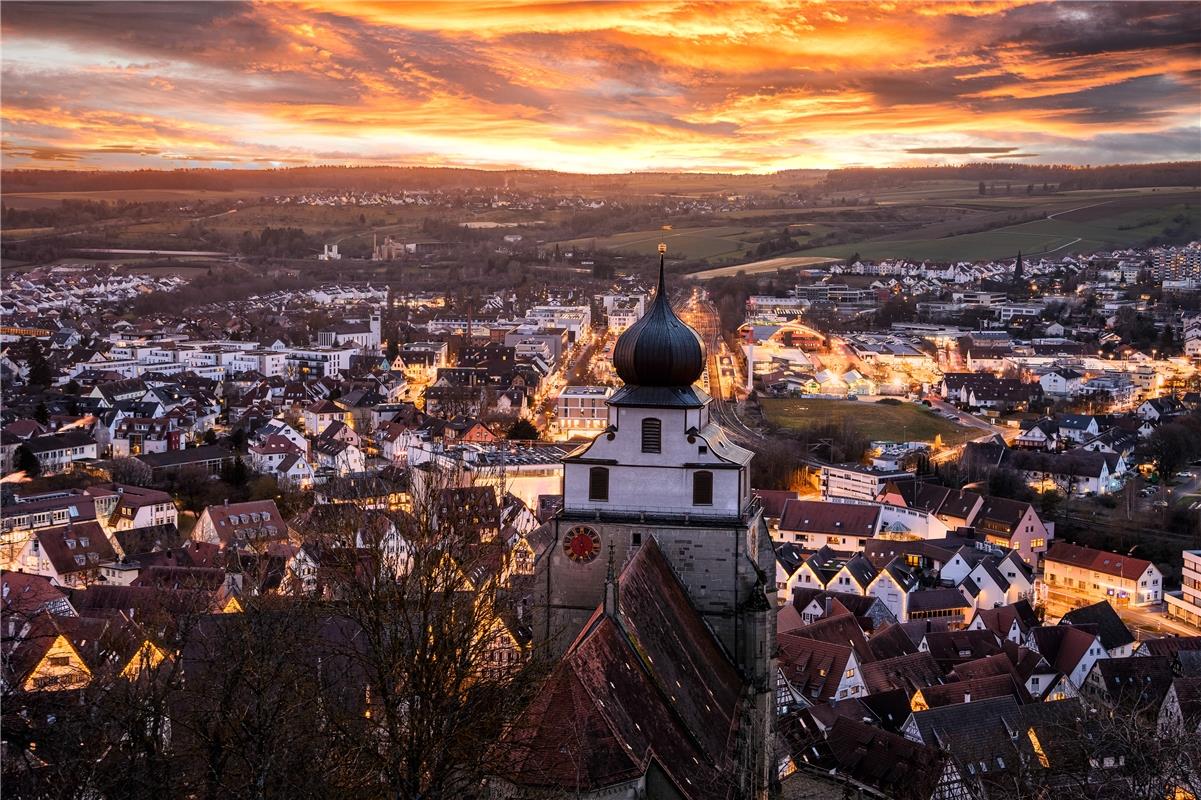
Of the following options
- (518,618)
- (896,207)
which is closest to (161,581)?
(518,618)

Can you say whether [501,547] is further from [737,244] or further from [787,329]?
[737,244]

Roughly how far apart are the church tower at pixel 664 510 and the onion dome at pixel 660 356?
0.01 metres

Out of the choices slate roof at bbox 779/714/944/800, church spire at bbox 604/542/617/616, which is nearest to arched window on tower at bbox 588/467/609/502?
church spire at bbox 604/542/617/616

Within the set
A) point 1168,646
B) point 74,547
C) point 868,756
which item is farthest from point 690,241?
point 868,756

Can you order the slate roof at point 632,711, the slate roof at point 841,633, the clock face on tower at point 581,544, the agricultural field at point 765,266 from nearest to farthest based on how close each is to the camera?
the slate roof at point 632,711 → the clock face on tower at point 581,544 → the slate roof at point 841,633 → the agricultural field at point 765,266

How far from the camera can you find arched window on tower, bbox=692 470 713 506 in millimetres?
18344

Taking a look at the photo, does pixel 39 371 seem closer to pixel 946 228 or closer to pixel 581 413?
pixel 581 413

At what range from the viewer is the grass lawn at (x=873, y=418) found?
70688mm

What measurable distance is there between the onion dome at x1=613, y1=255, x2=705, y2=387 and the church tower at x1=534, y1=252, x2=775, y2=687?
0.01 m

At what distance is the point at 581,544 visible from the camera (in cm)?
1819

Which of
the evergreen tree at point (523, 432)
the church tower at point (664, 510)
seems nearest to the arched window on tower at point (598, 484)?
the church tower at point (664, 510)

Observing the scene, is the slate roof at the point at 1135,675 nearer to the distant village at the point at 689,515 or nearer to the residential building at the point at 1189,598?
the distant village at the point at 689,515

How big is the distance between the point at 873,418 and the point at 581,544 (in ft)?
194

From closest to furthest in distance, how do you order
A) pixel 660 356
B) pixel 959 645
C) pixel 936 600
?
pixel 660 356
pixel 959 645
pixel 936 600
